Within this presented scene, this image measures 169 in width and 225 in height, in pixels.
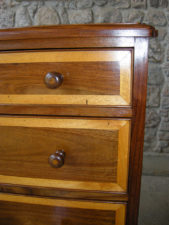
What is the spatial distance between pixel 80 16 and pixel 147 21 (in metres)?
0.50

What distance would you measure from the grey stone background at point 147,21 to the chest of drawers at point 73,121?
2.68 feet

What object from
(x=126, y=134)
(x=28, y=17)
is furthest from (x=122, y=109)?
(x=28, y=17)

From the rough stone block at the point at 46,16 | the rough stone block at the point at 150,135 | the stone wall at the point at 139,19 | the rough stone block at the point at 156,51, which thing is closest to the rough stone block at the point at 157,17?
the stone wall at the point at 139,19

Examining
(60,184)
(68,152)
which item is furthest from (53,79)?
(60,184)

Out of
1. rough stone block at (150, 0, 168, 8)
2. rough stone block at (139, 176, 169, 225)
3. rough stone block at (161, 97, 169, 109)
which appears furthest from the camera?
rough stone block at (161, 97, 169, 109)

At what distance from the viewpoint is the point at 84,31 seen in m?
0.41

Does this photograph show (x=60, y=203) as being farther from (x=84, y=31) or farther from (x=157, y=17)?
(x=157, y=17)

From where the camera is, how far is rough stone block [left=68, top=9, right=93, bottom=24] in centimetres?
124

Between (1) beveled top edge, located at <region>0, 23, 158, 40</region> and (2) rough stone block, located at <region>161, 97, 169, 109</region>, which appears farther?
(2) rough stone block, located at <region>161, 97, 169, 109</region>

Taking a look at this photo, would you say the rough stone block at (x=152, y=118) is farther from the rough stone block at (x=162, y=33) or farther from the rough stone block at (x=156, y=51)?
the rough stone block at (x=162, y=33)

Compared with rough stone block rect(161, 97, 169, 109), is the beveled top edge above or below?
above

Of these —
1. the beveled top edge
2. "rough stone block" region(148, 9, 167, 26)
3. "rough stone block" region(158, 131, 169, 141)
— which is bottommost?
"rough stone block" region(158, 131, 169, 141)

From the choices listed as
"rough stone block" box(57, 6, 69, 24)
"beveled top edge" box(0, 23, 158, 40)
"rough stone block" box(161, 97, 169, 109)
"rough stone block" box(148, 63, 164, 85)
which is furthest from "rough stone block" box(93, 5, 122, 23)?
"beveled top edge" box(0, 23, 158, 40)

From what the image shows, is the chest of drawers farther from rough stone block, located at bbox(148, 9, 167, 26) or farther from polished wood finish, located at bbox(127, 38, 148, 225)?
rough stone block, located at bbox(148, 9, 167, 26)
